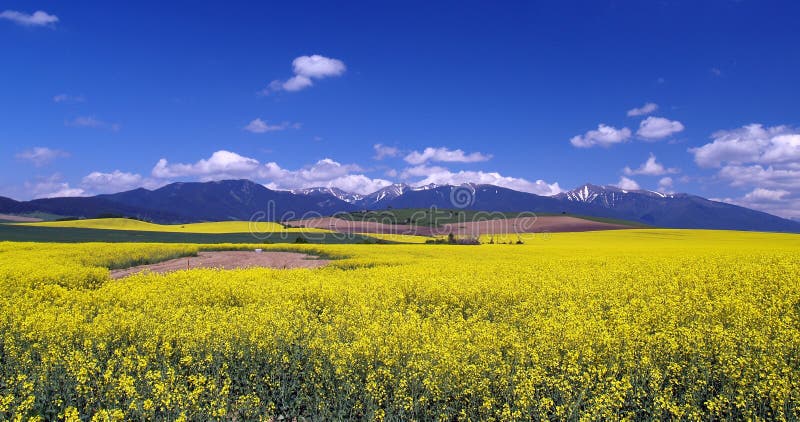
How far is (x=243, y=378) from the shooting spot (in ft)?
24.5

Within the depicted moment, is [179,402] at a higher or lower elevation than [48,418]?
higher

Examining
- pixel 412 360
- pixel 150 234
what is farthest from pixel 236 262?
pixel 150 234

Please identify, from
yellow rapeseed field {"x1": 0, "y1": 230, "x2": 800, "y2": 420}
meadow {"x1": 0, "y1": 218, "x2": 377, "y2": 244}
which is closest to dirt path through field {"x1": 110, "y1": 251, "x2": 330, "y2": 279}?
yellow rapeseed field {"x1": 0, "y1": 230, "x2": 800, "y2": 420}

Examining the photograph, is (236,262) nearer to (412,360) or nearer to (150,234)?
A: (412,360)

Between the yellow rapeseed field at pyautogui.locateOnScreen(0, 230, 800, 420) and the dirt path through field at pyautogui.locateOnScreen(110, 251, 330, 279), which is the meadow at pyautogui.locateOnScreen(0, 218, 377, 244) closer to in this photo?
the dirt path through field at pyautogui.locateOnScreen(110, 251, 330, 279)

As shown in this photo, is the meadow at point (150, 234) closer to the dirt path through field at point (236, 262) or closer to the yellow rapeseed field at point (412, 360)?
the dirt path through field at point (236, 262)

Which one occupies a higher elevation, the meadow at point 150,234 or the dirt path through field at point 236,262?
the meadow at point 150,234

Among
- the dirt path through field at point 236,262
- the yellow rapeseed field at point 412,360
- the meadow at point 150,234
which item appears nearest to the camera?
the yellow rapeseed field at point 412,360

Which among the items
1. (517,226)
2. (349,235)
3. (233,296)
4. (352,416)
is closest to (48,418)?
(352,416)

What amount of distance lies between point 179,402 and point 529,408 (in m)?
4.65

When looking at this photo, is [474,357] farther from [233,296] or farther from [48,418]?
[233,296]

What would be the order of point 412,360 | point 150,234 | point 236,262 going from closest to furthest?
point 412,360
point 236,262
point 150,234

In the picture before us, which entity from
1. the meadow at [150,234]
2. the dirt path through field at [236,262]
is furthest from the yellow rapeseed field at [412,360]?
the meadow at [150,234]

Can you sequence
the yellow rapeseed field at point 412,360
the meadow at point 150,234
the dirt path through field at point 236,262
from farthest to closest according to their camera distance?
1. the meadow at point 150,234
2. the dirt path through field at point 236,262
3. the yellow rapeseed field at point 412,360
